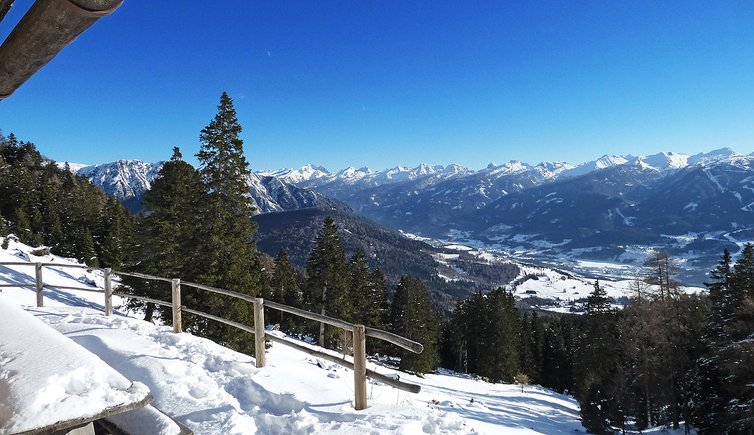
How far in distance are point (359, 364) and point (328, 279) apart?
107 ft

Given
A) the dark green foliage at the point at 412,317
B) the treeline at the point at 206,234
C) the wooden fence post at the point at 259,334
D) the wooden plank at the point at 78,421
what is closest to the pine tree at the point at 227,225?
the treeline at the point at 206,234

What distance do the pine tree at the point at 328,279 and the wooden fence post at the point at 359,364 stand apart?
31938 mm

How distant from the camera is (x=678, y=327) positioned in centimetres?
3117

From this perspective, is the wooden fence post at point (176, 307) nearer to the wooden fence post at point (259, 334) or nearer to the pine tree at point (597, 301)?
the wooden fence post at point (259, 334)

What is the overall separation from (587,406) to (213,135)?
31.4 meters

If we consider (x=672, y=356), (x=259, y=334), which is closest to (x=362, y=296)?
(x=672, y=356)

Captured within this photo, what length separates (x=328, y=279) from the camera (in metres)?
38.7

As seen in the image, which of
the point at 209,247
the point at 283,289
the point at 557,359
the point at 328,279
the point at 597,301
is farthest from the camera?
the point at 557,359

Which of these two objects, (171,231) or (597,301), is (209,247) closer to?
(171,231)

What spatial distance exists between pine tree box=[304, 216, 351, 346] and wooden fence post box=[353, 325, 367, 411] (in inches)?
1257

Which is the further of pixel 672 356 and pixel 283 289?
pixel 283 289

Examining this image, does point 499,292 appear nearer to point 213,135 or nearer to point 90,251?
point 213,135

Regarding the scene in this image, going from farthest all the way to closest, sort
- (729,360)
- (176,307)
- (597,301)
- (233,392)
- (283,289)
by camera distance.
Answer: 1. (283,289)
2. (597,301)
3. (729,360)
4. (176,307)
5. (233,392)

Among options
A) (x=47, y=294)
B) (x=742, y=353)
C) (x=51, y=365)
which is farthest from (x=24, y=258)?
(x=742, y=353)
